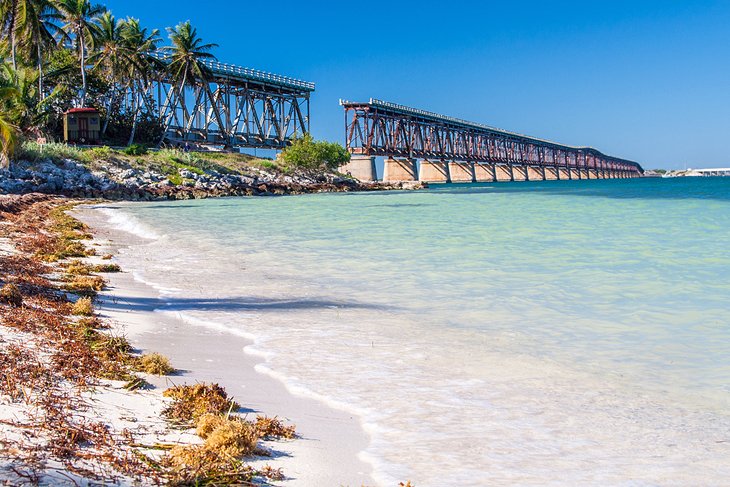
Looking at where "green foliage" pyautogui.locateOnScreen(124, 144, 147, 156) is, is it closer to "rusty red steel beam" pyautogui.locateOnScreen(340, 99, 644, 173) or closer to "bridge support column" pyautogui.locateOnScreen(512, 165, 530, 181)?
"rusty red steel beam" pyautogui.locateOnScreen(340, 99, 644, 173)

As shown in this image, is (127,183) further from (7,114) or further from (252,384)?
(252,384)

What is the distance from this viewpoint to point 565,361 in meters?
6.74

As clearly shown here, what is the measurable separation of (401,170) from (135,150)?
66669 mm

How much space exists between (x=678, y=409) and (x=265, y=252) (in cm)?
1234

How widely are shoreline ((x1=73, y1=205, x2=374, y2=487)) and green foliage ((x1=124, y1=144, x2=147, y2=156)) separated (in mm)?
50576

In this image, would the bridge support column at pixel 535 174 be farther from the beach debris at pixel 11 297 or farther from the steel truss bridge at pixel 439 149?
the beach debris at pixel 11 297

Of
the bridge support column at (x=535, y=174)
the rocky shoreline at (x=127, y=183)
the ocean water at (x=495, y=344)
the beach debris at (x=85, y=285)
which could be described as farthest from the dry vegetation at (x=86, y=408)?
the bridge support column at (x=535, y=174)

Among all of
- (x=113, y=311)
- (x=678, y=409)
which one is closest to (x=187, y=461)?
(x=678, y=409)

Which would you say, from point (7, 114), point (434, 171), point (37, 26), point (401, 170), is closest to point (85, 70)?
point (37, 26)

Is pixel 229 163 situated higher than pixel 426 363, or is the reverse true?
pixel 229 163

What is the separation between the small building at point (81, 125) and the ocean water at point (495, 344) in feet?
142

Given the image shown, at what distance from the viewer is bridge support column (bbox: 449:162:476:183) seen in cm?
15712

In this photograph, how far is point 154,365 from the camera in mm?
5566

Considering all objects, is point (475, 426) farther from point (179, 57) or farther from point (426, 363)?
point (179, 57)
